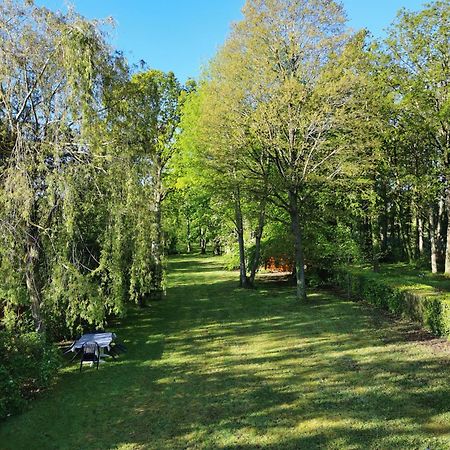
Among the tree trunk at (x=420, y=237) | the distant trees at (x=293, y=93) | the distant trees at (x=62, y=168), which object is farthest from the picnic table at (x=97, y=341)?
the tree trunk at (x=420, y=237)

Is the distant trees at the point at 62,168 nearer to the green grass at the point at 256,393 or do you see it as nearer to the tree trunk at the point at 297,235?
the green grass at the point at 256,393

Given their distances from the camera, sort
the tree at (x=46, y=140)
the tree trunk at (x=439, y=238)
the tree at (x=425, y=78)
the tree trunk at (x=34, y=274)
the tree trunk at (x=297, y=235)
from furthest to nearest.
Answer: the tree trunk at (x=439, y=238) < the tree at (x=425, y=78) < the tree trunk at (x=297, y=235) < the tree trunk at (x=34, y=274) < the tree at (x=46, y=140)

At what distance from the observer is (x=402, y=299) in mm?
12586

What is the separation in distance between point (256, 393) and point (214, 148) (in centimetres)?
Result: 1116

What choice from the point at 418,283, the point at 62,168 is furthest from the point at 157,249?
the point at 418,283

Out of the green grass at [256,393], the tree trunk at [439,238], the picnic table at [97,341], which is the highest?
the tree trunk at [439,238]

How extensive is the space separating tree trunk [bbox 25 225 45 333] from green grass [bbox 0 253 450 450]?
1507 millimetres

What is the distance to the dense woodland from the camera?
827 cm

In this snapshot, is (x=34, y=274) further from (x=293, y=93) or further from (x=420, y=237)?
(x=420, y=237)

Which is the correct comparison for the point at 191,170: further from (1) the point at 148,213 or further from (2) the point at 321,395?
(2) the point at 321,395

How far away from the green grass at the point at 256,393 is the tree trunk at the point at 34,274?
151cm

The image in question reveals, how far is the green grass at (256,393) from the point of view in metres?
5.92

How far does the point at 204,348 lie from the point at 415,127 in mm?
15323

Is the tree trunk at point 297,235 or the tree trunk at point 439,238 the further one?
the tree trunk at point 439,238
